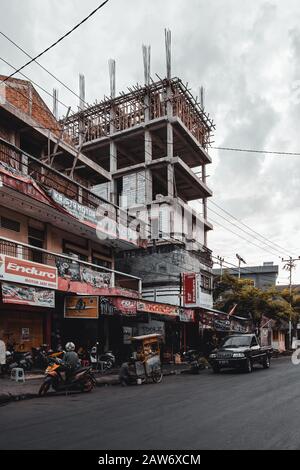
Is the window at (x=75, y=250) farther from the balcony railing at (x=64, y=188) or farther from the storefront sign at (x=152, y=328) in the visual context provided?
the storefront sign at (x=152, y=328)

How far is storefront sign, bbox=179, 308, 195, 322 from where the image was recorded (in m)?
27.1

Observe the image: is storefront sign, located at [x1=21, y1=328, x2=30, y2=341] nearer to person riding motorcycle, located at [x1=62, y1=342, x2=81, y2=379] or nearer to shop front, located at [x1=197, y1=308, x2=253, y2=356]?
person riding motorcycle, located at [x1=62, y1=342, x2=81, y2=379]

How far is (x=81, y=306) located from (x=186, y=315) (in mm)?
9665

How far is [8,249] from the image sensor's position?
1828 centimetres

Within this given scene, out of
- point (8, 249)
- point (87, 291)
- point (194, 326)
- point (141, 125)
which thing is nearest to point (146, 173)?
point (141, 125)

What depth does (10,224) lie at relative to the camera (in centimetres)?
1941

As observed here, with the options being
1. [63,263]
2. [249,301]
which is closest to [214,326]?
[249,301]

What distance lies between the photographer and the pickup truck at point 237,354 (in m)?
21.2

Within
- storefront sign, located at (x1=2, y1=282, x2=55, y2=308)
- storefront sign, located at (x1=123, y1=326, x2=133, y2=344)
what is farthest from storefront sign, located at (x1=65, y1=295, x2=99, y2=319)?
storefront sign, located at (x1=123, y1=326, x2=133, y2=344)

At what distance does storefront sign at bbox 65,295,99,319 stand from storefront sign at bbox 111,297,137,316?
1.13m

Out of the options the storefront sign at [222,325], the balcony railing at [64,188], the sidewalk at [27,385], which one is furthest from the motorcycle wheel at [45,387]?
the storefront sign at [222,325]
